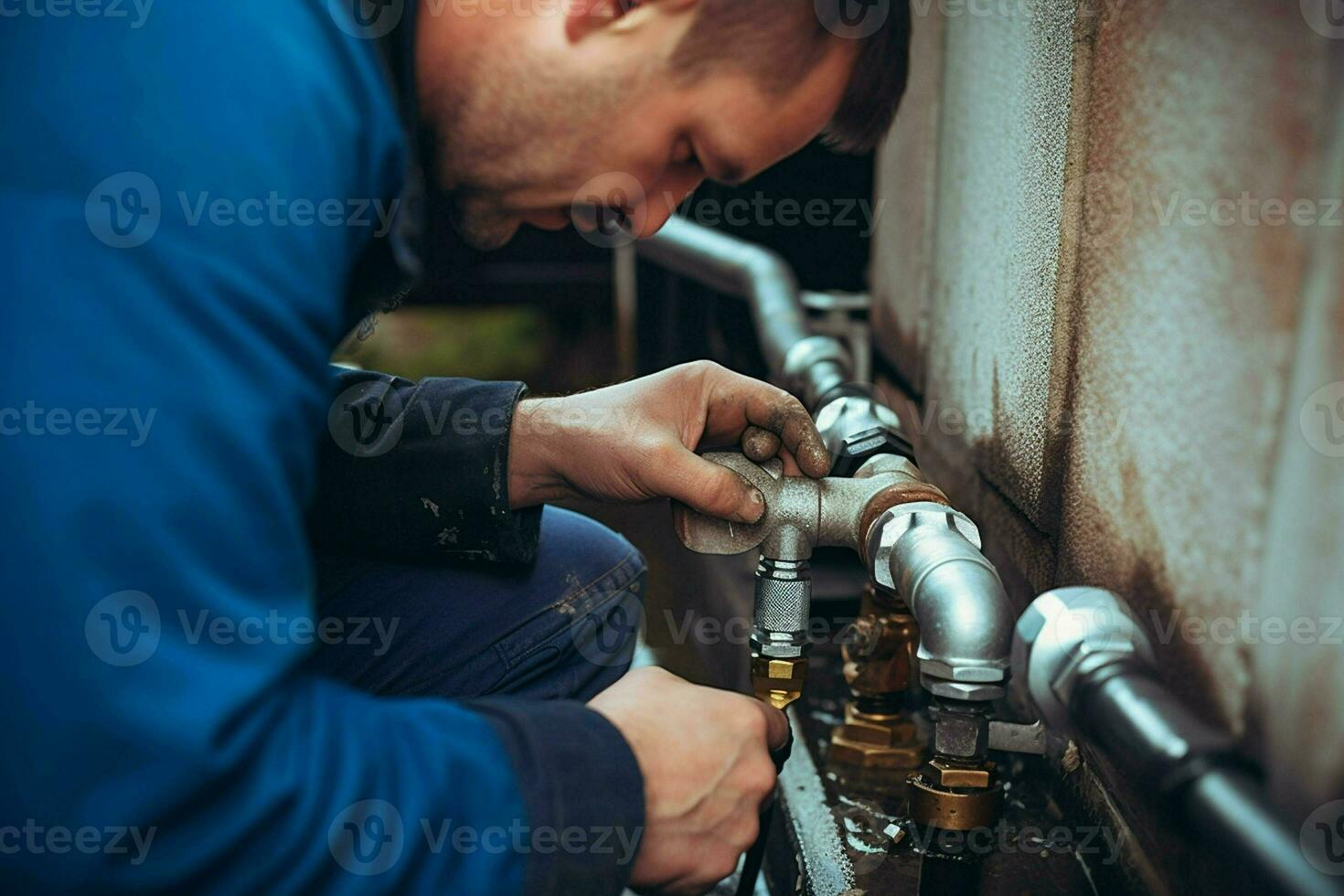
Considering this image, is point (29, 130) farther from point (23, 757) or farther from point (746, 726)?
point (746, 726)

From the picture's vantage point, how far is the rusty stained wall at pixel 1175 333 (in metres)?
0.62

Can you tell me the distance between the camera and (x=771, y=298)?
1949 millimetres

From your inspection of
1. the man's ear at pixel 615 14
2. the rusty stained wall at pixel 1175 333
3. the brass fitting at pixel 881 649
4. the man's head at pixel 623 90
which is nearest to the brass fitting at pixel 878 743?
the brass fitting at pixel 881 649

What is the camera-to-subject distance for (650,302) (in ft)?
12.7

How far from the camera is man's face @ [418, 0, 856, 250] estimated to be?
32.8 inches

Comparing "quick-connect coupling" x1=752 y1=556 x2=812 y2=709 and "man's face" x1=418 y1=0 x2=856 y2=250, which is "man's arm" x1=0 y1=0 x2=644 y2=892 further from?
"quick-connect coupling" x1=752 y1=556 x2=812 y2=709

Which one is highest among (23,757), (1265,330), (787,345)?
(1265,330)

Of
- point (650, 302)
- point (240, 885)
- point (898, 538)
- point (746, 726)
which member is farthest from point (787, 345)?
point (650, 302)

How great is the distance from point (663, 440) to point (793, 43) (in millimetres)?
355

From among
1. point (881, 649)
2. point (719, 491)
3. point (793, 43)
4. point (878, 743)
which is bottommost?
point (878, 743)

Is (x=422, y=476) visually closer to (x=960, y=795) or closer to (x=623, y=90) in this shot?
(x=623, y=90)

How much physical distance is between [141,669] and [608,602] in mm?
655

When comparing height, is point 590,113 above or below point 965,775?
above

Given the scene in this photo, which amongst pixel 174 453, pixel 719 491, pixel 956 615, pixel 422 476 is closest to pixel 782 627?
pixel 719 491
